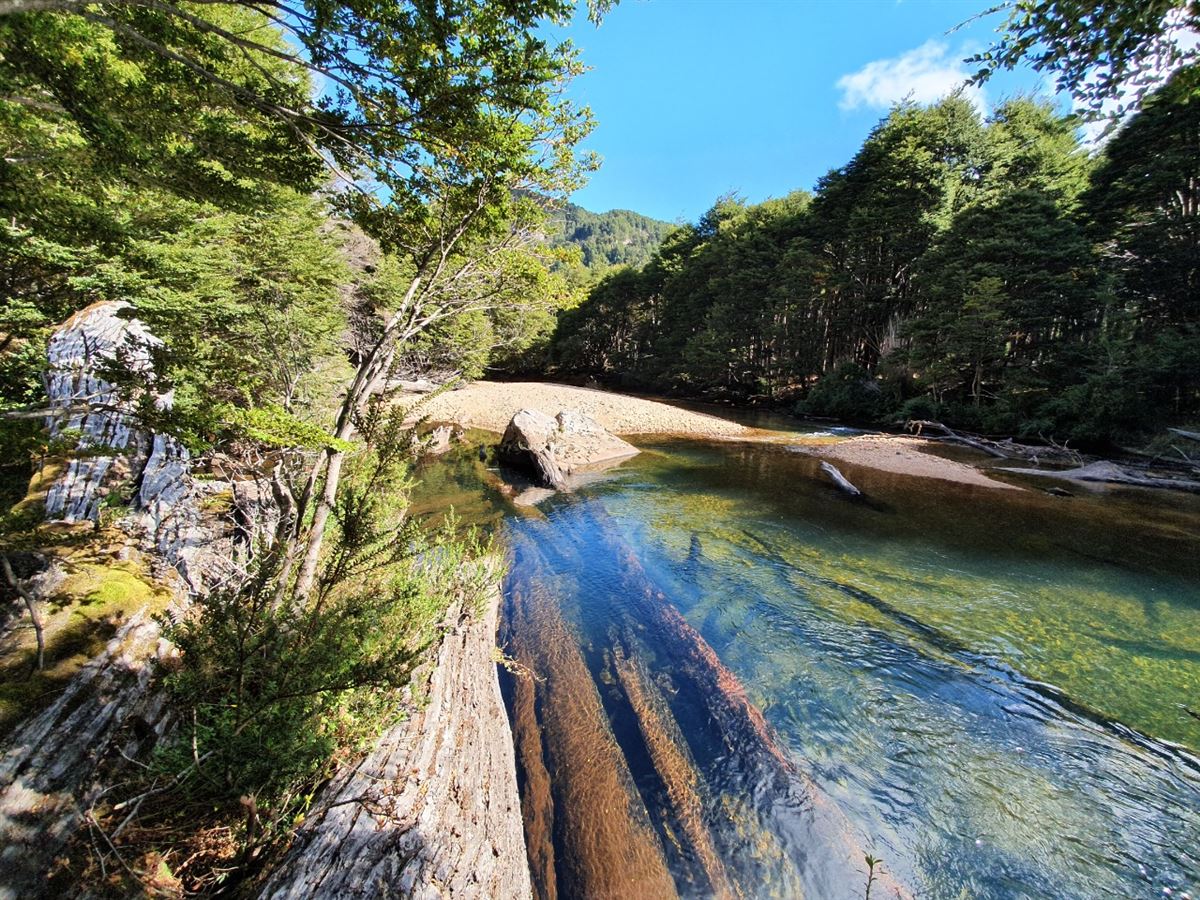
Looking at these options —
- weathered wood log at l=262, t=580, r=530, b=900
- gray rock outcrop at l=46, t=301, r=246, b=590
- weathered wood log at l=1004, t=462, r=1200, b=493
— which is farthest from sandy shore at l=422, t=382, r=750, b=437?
weathered wood log at l=262, t=580, r=530, b=900

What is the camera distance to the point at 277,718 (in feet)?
8.63

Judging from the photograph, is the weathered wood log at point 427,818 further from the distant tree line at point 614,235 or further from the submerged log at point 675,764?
the distant tree line at point 614,235

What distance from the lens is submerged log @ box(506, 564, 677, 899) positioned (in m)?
3.43

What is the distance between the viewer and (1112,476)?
13406mm

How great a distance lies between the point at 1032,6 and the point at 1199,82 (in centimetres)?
119

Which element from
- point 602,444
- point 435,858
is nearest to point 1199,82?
point 435,858

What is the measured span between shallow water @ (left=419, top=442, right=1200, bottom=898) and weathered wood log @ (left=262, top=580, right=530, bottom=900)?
75 cm

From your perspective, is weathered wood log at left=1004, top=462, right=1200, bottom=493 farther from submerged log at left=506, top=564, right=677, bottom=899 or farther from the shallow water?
submerged log at left=506, top=564, right=677, bottom=899

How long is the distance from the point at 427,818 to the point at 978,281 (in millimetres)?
26443

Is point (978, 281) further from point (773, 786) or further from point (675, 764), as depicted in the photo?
point (675, 764)

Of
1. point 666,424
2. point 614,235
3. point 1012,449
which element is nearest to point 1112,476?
point 1012,449

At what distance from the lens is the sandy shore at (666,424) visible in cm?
1545

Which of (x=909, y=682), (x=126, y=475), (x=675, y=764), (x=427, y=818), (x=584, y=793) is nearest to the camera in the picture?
(x=427, y=818)

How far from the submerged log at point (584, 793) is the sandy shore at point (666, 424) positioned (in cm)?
1194
